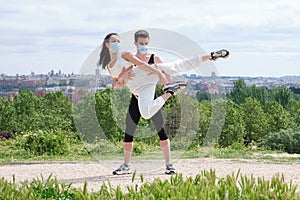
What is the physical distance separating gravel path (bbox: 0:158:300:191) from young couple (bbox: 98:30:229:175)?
2.23ft

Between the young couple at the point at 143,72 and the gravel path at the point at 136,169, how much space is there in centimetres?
68

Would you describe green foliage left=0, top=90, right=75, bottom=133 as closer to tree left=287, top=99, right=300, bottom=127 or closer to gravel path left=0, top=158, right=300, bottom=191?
Answer: gravel path left=0, top=158, right=300, bottom=191

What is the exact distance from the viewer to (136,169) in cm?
822

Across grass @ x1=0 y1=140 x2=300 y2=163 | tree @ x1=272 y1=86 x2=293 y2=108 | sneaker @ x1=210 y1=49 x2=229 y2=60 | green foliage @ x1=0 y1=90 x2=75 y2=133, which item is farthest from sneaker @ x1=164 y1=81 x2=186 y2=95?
tree @ x1=272 y1=86 x2=293 y2=108

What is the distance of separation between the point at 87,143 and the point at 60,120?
6.57 metres

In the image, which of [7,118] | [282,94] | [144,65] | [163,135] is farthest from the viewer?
[282,94]

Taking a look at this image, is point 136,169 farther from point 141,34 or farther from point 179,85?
point 141,34

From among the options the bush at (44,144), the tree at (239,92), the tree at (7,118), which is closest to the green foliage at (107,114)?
the bush at (44,144)

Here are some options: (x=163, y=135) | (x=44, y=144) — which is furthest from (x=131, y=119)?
(x=44, y=144)

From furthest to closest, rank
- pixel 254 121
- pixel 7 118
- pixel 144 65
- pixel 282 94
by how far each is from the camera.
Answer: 1. pixel 282 94
2. pixel 254 121
3. pixel 7 118
4. pixel 144 65

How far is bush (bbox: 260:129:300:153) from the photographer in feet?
42.5

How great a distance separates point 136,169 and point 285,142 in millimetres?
5847

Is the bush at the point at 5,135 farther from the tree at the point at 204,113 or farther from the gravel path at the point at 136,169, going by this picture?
the tree at the point at 204,113

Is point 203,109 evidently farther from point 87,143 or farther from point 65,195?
point 65,195
